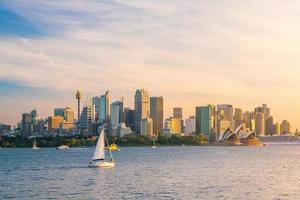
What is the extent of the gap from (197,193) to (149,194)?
13.6 feet

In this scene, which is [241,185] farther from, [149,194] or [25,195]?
[25,195]

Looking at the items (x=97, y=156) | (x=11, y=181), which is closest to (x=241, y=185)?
(x=11, y=181)

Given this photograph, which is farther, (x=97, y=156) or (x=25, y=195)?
(x=97, y=156)

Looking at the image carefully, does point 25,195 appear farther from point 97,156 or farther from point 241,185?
point 97,156

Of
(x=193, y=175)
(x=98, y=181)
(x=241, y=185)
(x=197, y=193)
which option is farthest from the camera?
(x=193, y=175)

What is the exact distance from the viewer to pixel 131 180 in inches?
2557

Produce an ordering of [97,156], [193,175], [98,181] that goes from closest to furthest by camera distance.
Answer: [98,181]
[193,175]
[97,156]

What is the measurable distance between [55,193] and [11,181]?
16303 millimetres

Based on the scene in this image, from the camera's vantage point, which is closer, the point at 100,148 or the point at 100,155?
the point at 100,148

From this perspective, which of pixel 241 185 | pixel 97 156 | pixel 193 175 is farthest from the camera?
pixel 97 156

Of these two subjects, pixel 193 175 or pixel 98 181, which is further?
pixel 193 175

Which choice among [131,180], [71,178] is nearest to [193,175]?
[131,180]

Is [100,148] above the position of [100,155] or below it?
above

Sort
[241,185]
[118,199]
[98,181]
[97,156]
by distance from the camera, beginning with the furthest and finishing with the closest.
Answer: [97,156], [98,181], [241,185], [118,199]
